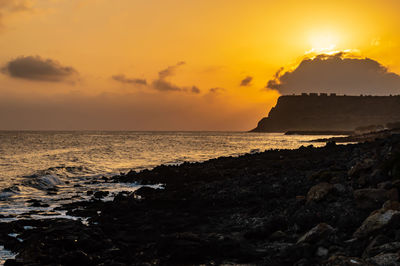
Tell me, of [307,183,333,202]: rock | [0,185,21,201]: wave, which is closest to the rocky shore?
[307,183,333,202]: rock

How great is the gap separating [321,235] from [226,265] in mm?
2939

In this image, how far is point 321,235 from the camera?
10750 millimetres

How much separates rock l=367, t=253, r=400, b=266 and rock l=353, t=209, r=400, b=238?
227 cm

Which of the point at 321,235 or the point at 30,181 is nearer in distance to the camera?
the point at 321,235

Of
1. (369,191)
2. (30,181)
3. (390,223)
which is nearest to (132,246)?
(390,223)

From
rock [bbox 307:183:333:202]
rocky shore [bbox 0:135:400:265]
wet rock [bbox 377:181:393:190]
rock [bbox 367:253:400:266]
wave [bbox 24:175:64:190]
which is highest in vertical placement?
wet rock [bbox 377:181:393:190]

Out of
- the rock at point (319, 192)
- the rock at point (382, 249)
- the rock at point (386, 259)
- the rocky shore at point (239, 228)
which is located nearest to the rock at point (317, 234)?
the rocky shore at point (239, 228)

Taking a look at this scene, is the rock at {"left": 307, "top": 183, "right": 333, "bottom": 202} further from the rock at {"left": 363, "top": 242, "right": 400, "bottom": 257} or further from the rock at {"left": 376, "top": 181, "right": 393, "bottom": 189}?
the rock at {"left": 363, "top": 242, "right": 400, "bottom": 257}

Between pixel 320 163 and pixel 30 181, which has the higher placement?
pixel 320 163

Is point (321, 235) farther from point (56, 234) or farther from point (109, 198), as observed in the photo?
point (109, 198)

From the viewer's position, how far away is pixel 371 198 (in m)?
13.8

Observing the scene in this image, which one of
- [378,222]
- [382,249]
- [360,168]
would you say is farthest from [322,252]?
[360,168]

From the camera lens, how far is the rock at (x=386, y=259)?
7.89m

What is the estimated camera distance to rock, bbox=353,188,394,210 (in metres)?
13.4
